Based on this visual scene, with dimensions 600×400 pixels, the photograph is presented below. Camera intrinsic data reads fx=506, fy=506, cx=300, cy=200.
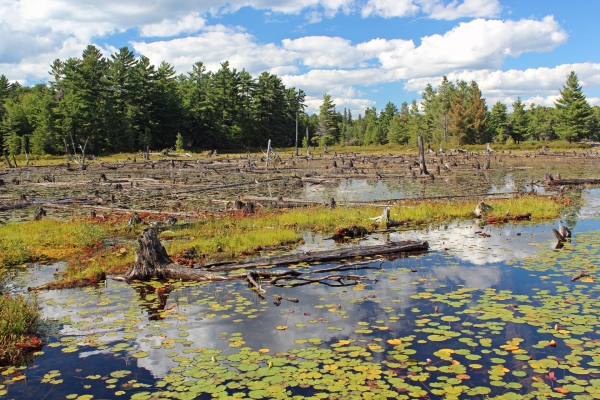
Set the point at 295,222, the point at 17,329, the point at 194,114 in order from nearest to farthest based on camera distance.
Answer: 1. the point at 17,329
2. the point at 295,222
3. the point at 194,114

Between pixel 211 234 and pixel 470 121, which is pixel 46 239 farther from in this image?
pixel 470 121

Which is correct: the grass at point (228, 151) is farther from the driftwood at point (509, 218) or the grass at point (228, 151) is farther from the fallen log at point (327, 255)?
the fallen log at point (327, 255)

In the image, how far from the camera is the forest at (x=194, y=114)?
63531 millimetres

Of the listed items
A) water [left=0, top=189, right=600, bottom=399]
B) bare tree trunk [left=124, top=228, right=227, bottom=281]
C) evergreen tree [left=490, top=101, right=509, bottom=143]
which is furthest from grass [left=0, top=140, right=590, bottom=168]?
water [left=0, top=189, right=600, bottom=399]

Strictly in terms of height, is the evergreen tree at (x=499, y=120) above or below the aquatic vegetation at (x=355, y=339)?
above

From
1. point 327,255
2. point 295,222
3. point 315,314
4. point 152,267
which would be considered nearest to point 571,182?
point 295,222

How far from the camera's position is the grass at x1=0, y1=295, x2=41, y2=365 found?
6.91 metres

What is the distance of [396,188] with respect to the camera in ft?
92.6

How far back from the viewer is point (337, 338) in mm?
7312

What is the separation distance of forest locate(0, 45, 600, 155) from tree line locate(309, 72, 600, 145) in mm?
183

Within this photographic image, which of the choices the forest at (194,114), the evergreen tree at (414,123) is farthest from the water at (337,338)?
the evergreen tree at (414,123)

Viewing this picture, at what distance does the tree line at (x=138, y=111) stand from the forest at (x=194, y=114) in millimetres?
139

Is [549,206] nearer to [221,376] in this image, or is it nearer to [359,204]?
[359,204]

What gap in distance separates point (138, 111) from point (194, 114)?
10.0 m
